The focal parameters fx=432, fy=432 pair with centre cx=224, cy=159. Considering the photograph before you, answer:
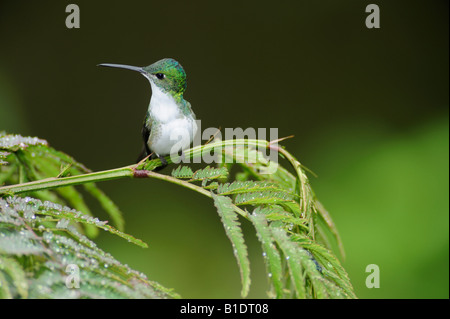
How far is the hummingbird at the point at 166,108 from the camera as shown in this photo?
1.23 metres

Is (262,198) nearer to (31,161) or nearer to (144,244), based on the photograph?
(144,244)

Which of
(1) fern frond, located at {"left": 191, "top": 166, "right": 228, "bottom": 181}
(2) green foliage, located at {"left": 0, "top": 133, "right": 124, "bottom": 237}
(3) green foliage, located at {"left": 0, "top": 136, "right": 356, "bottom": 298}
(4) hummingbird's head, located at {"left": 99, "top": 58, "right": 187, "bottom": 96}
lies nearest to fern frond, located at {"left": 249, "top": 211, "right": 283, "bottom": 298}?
(3) green foliage, located at {"left": 0, "top": 136, "right": 356, "bottom": 298}

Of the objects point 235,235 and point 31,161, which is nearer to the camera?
point 235,235

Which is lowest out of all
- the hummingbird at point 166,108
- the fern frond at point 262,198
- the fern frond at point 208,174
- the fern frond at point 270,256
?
the fern frond at point 270,256

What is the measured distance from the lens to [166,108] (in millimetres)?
1280

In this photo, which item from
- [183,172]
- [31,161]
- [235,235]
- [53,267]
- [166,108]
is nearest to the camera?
[53,267]

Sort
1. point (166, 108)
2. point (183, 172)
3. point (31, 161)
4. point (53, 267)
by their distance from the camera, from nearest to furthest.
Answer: point (53, 267) < point (183, 172) < point (31, 161) < point (166, 108)

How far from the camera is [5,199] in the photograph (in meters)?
0.78

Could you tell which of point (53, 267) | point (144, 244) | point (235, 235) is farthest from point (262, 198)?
point (53, 267)

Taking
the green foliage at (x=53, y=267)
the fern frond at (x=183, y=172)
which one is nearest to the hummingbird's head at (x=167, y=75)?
the fern frond at (x=183, y=172)

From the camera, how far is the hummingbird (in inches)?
48.6

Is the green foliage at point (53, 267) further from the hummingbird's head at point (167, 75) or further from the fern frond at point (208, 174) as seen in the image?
the hummingbird's head at point (167, 75)

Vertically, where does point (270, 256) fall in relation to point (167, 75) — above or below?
below

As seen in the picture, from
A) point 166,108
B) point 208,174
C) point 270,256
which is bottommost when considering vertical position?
point 270,256
